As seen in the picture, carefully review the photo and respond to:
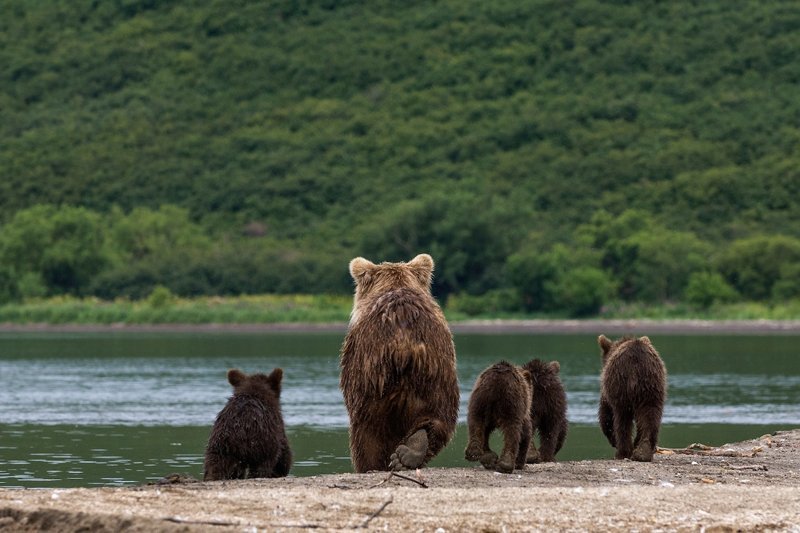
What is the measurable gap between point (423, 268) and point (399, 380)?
117 cm

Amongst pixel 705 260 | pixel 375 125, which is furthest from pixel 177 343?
pixel 375 125

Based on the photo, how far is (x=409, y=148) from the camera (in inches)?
5325

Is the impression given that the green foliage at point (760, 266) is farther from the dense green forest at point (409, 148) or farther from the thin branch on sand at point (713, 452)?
the thin branch on sand at point (713, 452)

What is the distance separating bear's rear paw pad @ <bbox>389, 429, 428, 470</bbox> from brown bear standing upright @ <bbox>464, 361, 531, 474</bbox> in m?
1.31

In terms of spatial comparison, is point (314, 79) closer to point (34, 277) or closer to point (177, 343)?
point (34, 277)

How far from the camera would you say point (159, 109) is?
149375 millimetres

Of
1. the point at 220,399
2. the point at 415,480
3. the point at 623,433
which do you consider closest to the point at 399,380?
the point at 415,480

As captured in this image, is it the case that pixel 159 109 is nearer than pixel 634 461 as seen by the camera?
No

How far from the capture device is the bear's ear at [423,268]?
1281cm

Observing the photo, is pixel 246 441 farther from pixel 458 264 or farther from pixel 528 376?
pixel 458 264

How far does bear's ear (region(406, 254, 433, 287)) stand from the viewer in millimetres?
12812

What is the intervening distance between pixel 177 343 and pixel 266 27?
103 metres

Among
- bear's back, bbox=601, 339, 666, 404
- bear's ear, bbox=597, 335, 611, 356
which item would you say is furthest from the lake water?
bear's back, bbox=601, 339, 666, 404

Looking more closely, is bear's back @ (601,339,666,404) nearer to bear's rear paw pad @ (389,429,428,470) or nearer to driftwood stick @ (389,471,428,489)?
bear's rear paw pad @ (389,429,428,470)
